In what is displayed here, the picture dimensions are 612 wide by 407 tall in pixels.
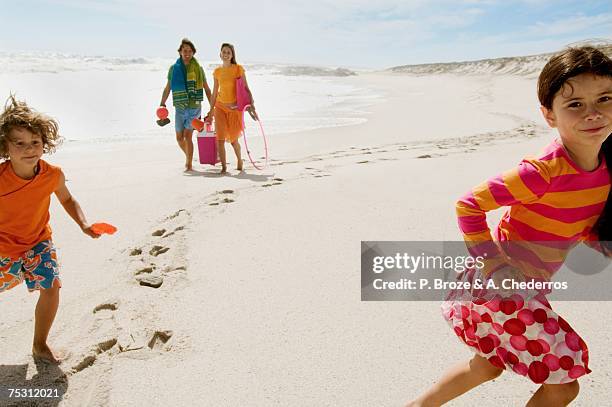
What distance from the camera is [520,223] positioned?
1512 mm

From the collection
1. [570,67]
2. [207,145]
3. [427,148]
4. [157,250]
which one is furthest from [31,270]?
[427,148]

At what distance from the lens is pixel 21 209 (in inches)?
81.9

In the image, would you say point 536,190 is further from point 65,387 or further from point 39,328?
point 39,328

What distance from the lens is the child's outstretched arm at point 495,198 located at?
1.36 metres

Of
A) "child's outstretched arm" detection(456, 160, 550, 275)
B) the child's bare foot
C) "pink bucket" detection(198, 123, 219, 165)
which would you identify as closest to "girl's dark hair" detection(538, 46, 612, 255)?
"child's outstretched arm" detection(456, 160, 550, 275)

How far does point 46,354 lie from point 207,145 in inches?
169

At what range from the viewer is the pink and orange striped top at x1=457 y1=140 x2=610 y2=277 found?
4.49 ft

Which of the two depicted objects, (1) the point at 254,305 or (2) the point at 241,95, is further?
(2) the point at 241,95

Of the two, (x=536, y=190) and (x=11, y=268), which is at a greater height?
(x=536, y=190)

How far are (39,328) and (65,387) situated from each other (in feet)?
0.99

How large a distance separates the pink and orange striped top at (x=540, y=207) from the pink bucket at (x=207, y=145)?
16.4 feet

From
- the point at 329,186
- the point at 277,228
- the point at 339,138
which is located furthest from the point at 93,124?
the point at 277,228

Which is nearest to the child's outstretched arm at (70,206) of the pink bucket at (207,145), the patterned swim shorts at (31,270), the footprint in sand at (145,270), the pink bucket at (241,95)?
the patterned swim shorts at (31,270)

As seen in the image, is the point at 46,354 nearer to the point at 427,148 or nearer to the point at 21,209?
the point at 21,209
